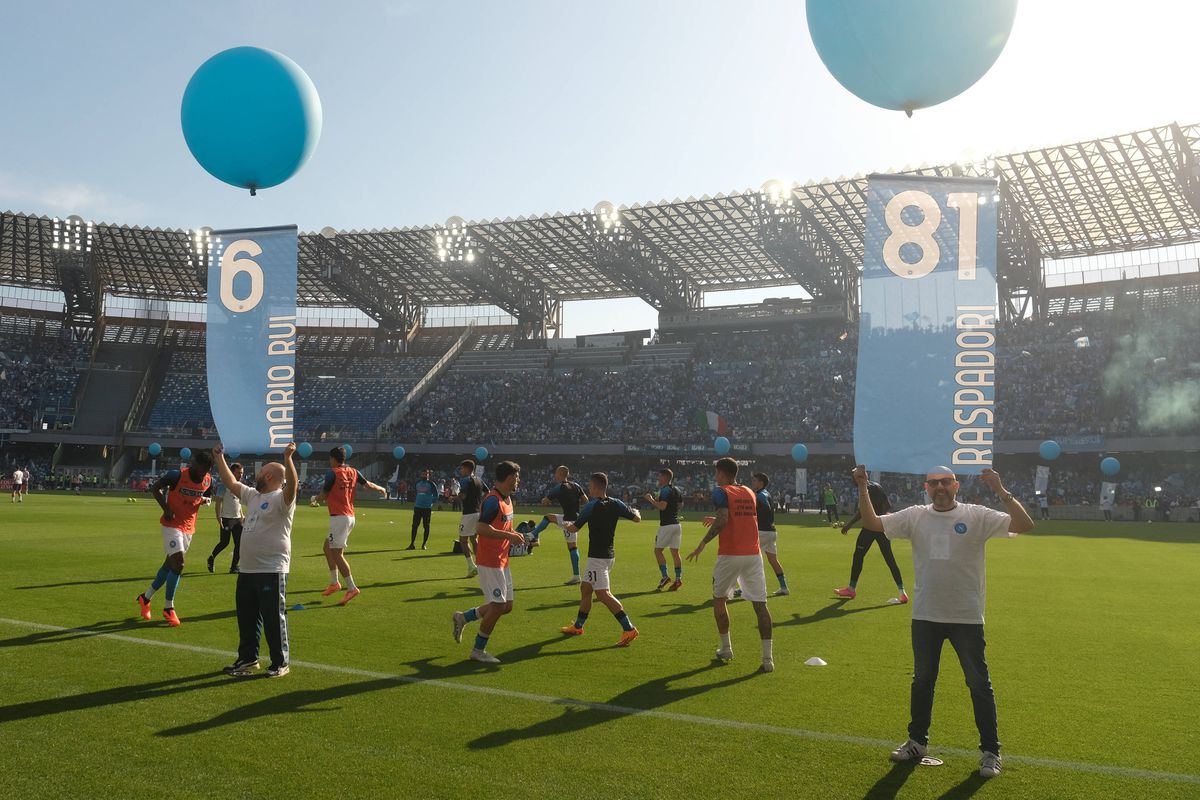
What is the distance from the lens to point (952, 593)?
19.1ft

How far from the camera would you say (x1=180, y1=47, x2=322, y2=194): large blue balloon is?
9547 millimetres

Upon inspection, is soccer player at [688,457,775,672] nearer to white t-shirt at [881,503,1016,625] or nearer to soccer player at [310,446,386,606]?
white t-shirt at [881,503,1016,625]

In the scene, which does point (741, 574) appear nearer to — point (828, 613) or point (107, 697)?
point (828, 613)

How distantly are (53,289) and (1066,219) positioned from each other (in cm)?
7356

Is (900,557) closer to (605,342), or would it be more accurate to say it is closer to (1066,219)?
(1066,219)

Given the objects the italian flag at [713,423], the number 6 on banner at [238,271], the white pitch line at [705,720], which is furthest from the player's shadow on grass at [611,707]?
the italian flag at [713,423]

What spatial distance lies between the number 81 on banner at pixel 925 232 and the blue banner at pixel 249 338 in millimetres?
5770

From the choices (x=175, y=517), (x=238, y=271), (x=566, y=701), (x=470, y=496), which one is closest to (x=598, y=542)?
(x=566, y=701)

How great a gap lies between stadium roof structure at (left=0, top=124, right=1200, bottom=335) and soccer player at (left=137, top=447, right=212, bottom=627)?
133 ft

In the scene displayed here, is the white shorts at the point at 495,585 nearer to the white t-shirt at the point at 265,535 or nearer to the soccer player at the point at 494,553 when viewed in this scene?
the soccer player at the point at 494,553

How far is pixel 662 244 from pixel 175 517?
49.2 meters

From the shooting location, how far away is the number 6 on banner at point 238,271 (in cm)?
864

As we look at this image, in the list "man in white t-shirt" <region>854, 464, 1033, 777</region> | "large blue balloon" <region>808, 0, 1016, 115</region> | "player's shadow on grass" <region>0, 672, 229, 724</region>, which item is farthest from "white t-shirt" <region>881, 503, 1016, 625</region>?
"player's shadow on grass" <region>0, 672, 229, 724</region>

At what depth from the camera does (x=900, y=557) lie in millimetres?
A: 20516
